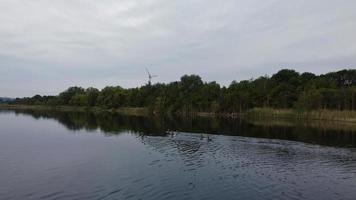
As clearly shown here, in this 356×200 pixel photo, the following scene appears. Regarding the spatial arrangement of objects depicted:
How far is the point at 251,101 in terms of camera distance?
131 meters

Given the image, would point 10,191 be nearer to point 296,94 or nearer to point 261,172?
point 261,172

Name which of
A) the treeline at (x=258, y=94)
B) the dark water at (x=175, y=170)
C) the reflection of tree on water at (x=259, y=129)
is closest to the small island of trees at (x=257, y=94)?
the treeline at (x=258, y=94)

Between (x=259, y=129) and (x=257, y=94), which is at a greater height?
(x=257, y=94)

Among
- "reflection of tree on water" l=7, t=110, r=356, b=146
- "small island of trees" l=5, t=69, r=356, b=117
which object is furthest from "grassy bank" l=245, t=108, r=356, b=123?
"reflection of tree on water" l=7, t=110, r=356, b=146

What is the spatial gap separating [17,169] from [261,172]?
1850 cm

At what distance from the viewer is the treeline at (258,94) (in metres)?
102

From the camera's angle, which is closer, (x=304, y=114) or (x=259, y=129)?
(x=259, y=129)

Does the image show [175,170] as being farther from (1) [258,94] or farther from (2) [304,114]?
(1) [258,94]

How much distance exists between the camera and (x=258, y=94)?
424ft

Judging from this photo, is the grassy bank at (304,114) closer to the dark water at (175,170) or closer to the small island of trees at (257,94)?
the small island of trees at (257,94)

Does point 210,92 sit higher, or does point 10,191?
point 210,92

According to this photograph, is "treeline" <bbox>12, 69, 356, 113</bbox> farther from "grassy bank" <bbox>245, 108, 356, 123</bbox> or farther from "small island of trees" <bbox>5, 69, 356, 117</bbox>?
"grassy bank" <bbox>245, 108, 356, 123</bbox>

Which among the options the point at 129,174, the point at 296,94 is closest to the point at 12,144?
the point at 129,174

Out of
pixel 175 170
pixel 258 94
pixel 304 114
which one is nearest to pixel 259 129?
pixel 304 114
